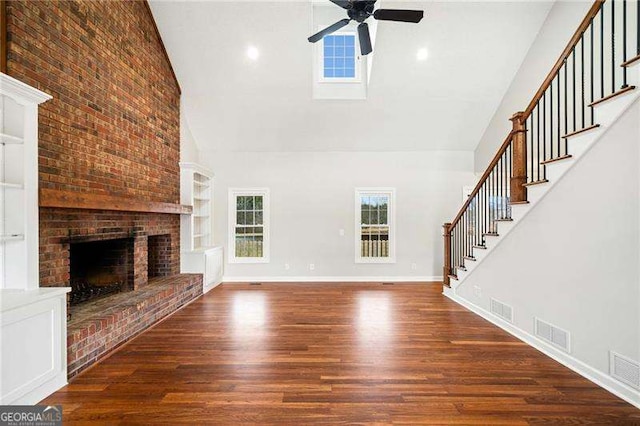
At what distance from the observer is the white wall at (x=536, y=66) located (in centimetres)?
439

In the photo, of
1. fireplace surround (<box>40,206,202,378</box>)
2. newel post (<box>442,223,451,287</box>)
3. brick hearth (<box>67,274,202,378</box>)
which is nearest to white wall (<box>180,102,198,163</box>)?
fireplace surround (<box>40,206,202,378</box>)

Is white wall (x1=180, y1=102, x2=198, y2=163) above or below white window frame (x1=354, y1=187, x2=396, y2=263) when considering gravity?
above

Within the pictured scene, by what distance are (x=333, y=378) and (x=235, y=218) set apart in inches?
182

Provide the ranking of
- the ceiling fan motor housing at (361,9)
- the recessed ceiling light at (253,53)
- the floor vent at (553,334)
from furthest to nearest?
the recessed ceiling light at (253,53) → the ceiling fan motor housing at (361,9) → the floor vent at (553,334)

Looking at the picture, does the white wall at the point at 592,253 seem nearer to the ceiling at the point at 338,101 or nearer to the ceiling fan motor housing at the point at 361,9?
the ceiling fan motor housing at the point at 361,9

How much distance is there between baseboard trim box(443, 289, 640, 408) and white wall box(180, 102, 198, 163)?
18.5ft

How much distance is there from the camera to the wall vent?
362cm

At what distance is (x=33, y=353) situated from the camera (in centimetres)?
225

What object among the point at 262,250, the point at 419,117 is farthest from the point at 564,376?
the point at 262,250

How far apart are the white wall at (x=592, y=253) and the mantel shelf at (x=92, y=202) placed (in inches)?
179

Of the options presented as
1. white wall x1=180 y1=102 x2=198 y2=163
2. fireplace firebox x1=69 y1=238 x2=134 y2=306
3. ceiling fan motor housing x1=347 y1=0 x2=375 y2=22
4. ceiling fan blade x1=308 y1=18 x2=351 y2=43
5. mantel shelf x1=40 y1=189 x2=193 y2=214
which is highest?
ceiling fan motor housing x1=347 y1=0 x2=375 y2=22

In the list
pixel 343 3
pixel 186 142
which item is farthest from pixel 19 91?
pixel 186 142

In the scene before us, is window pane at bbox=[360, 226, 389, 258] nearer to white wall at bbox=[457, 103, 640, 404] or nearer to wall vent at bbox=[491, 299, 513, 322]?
wall vent at bbox=[491, 299, 513, 322]

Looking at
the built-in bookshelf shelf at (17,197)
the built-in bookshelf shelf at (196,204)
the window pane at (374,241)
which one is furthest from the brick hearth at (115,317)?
the window pane at (374,241)
